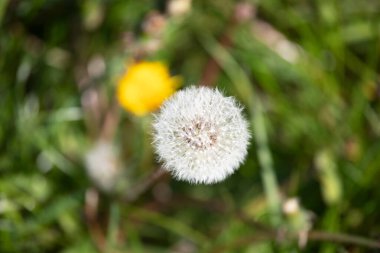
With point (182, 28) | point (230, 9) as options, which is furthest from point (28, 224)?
point (230, 9)

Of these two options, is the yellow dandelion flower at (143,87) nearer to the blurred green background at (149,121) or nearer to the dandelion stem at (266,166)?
the blurred green background at (149,121)

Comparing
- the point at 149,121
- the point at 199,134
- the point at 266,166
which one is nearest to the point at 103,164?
the point at 149,121

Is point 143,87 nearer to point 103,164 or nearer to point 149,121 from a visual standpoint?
point 149,121

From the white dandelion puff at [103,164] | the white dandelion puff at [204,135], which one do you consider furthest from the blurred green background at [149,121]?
the white dandelion puff at [204,135]

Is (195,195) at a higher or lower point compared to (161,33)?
lower

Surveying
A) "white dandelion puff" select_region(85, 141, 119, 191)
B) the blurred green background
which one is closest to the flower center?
the blurred green background

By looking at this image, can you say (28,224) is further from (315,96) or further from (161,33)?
(315,96)

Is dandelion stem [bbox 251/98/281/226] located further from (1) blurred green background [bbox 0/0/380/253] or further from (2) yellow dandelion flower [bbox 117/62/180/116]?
(2) yellow dandelion flower [bbox 117/62/180/116]
